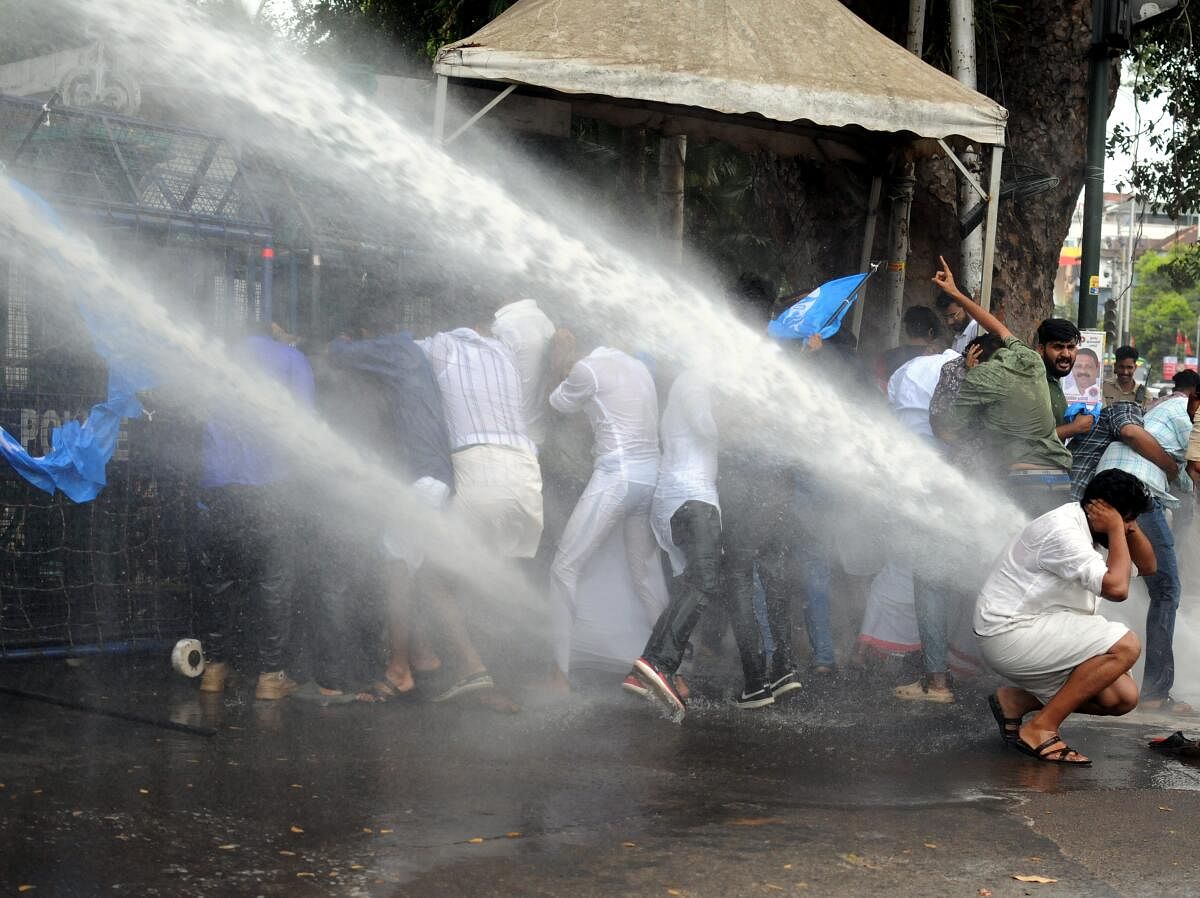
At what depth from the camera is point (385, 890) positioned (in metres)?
3.76

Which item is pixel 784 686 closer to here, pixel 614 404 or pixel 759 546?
pixel 759 546

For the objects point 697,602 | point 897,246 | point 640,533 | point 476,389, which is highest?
point 897,246

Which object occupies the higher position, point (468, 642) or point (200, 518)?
point (200, 518)

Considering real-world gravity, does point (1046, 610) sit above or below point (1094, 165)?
below

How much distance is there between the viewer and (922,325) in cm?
752

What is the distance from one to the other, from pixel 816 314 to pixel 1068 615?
225cm

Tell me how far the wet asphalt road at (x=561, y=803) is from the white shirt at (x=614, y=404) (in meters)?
1.11

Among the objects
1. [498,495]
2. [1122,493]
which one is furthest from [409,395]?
[1122,493]

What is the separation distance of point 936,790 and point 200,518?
3350 mm

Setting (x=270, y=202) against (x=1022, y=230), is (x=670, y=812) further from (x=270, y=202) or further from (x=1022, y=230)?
(x=1022, y=230)

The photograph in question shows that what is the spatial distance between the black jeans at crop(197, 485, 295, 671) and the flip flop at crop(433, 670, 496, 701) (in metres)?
0.79

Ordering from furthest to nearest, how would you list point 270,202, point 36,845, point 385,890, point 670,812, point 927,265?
point 927,265 → point 270,202 → point 670,812 → point 36,845 → point 385,890

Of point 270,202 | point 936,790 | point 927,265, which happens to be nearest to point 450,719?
point 936,790

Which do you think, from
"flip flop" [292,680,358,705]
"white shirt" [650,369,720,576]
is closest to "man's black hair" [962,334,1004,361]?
"white shirt" [650,369,720,576]
